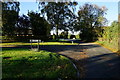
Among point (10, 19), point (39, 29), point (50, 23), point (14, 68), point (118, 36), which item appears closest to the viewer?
point (14, 68)

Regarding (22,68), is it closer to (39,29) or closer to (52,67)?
(52,67)

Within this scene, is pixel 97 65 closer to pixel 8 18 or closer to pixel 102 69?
pixel 102 69

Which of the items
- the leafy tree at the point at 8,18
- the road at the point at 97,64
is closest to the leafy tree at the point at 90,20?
the leafy tree at the point at 8,18

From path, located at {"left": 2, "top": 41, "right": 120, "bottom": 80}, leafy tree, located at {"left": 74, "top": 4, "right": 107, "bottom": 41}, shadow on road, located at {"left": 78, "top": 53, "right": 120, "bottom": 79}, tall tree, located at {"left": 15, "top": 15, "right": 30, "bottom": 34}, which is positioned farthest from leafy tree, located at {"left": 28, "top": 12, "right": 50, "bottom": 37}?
shadow on road, located at {"left": 78, "top": 53, "right": 120, "bottom": 79}

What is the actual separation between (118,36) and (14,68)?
12946 millimetres

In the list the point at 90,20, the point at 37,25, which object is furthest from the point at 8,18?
the point at 90,20

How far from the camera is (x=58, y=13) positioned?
3850cm

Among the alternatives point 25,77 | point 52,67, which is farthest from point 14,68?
point 52,67

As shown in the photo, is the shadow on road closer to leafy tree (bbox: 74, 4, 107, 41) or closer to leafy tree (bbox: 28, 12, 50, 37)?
leafy tree (bbox: 28, 12, 50, 37)

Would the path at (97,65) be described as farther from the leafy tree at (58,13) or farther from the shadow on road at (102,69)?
the leafy tree at (58,13)

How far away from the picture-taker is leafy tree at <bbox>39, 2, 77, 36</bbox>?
38062 mm

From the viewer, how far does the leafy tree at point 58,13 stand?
3806cm

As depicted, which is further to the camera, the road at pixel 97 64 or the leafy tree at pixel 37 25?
the leafy tree at pixel 37 25

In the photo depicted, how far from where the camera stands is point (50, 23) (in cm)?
3872
